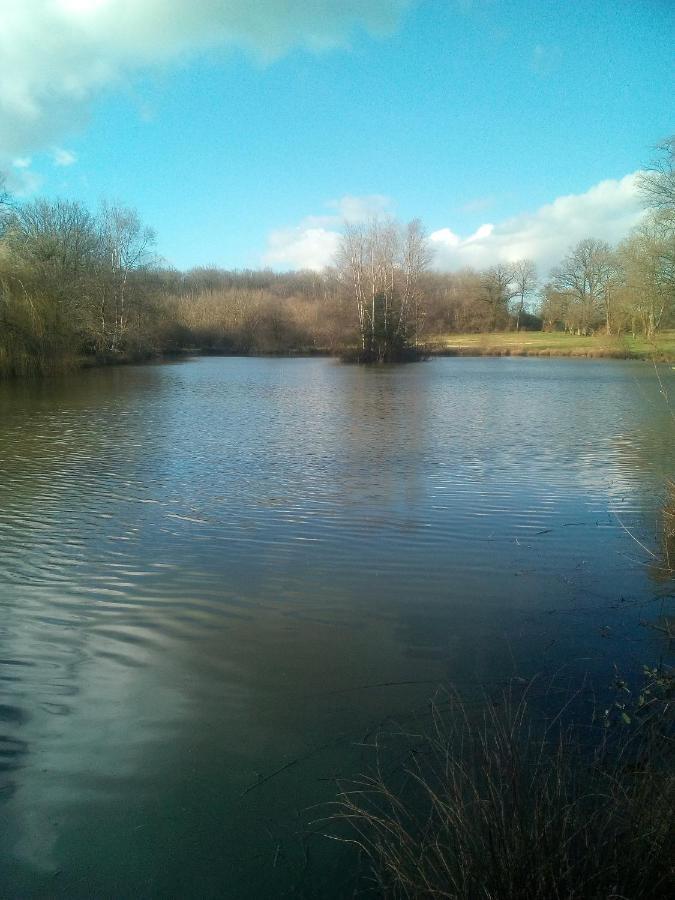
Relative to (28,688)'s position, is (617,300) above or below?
above

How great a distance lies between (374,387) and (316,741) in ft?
73.9

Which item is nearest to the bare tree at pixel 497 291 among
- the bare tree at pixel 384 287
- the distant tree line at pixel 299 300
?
the distant tree line at pixel 299 300

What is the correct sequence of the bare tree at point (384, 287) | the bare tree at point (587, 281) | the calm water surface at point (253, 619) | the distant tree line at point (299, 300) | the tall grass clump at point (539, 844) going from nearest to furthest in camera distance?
Answer: the tall grass clump at point (539, 844)
the calm water surface at point (253, 619)
the distant tree line at point (299, 300)
the bare tree at point (384, 287)
the bare tree at point (587, 281)

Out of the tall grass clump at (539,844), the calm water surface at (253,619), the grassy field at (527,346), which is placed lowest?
the calm water surface at (253,619)

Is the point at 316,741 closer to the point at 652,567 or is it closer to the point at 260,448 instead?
the point at 652,567

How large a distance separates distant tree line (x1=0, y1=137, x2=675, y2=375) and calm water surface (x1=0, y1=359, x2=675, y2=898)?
268 cm

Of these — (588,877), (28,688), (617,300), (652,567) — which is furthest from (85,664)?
(617,300)

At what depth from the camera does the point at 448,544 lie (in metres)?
6.50

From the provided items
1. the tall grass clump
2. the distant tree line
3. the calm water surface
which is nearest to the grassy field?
the distant tree line

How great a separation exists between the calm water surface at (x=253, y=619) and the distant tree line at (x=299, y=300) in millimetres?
2679

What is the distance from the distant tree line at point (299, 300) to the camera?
16625mm

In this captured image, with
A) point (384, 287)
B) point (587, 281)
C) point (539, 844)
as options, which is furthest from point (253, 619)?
point (587, 281)

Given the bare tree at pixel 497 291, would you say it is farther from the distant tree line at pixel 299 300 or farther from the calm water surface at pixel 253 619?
the calm water surface at pixel 253 619

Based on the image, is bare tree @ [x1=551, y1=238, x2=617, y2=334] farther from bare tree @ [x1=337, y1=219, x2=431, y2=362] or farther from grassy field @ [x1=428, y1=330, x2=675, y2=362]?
bare tree @ [x1=337, y1=219, x2=431, y2=362]
